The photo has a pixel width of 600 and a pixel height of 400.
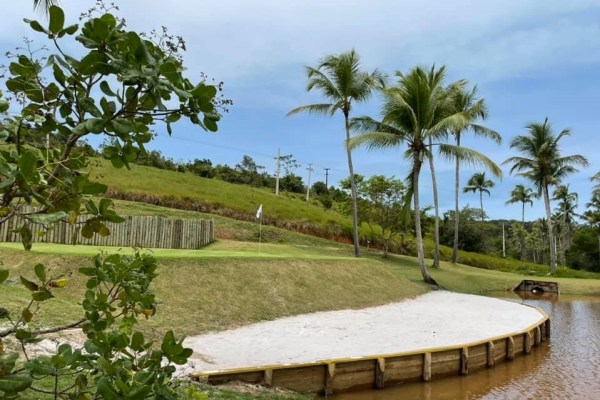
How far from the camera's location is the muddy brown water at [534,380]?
26.6 ft

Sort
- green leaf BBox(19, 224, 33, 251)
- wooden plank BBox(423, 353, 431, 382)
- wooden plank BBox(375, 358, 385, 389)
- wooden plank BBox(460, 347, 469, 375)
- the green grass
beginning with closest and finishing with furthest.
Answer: green leaf BBox(19, 224, 33, 251) → wooden plank BBox(375, 358, 385, 389) → wooden plank BBox(423, 353, 431, 382) → wooden plank BBox(460, 347, 469, 375) → the green grass

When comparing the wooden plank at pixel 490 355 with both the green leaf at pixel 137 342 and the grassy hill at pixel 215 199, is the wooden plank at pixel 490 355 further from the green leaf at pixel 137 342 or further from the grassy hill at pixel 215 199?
the grassy hill at pixel 215 199

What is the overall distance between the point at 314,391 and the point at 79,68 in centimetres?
673

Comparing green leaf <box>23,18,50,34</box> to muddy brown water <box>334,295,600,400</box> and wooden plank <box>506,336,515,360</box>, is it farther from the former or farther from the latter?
wooden plank <box>506,336,515,360</box>

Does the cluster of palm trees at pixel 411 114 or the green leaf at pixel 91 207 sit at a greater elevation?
the cluster of palm trees at pixel 411 114

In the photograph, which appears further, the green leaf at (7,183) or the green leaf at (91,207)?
the green leaf at (91,207)

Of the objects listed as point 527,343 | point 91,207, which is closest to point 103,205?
point 91,207

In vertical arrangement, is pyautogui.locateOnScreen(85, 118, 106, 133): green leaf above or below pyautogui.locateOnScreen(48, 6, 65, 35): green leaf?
below

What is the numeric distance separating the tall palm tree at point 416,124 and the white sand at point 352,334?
866 centimetres

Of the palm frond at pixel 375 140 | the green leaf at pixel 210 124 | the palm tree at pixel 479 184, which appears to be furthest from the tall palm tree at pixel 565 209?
the green leaf at pixel 210 124

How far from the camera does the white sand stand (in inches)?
328

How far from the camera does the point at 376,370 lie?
7.98m

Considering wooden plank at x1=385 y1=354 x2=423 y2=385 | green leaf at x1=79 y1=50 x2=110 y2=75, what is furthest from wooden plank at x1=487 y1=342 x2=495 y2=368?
green leaf at x1=79 y1=50 x2=110 y2=75

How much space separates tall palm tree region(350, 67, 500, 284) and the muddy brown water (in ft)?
35.7
